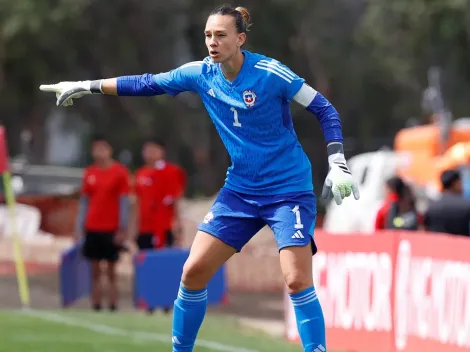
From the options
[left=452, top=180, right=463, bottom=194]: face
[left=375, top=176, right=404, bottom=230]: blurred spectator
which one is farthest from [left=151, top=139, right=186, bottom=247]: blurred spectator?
[left=452, top=180, right=463, bottom=194]: face

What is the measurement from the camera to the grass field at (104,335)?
10445 mm

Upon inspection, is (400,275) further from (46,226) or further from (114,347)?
(46,226)

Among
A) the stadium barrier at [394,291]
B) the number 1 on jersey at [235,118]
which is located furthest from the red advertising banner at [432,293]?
the number 1 on jersey at [235,118]

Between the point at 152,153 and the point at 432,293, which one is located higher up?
the point at 152,153

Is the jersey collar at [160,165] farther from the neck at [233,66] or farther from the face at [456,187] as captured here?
the neck at [233,66]

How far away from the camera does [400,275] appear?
11477 mm

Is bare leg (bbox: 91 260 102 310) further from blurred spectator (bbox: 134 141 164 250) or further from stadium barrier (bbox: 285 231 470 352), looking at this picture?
stadium barrier (bbox: 285 231 470 352)

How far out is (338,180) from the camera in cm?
676

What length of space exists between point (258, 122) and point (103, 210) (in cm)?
806

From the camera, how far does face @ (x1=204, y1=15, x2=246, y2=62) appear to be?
690 centimetres

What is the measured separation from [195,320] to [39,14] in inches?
1057

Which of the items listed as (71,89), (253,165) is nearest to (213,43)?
(253,165)

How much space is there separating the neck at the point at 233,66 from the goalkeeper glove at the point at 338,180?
2.17ft

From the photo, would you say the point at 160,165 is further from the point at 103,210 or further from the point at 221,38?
the point at 221,38
